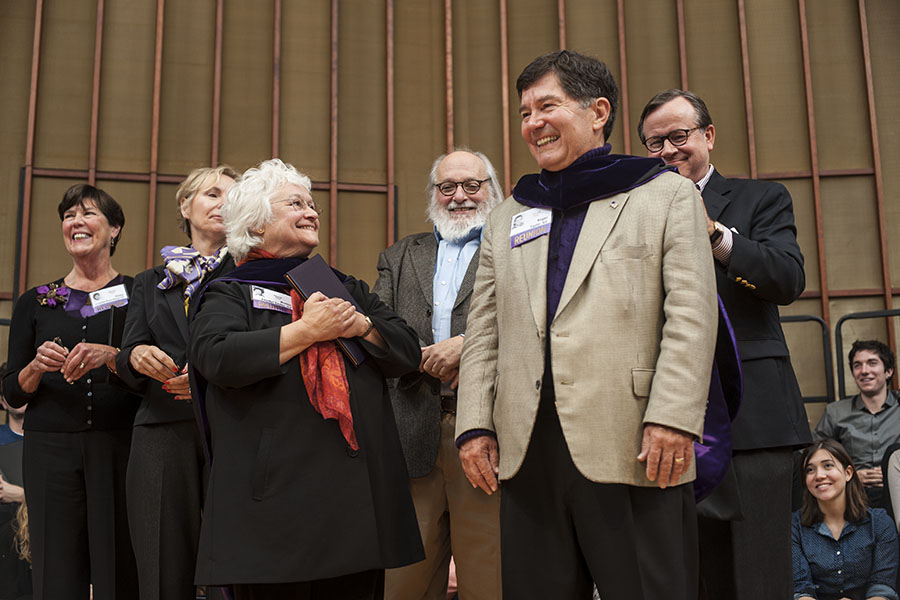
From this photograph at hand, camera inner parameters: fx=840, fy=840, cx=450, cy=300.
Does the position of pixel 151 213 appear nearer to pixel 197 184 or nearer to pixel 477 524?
pixel 197 184

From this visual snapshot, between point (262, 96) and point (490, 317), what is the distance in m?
4.26

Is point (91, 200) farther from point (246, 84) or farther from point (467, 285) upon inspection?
point (246, 84)

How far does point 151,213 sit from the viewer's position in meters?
5.19

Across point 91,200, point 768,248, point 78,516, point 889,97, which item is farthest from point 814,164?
point 78,516

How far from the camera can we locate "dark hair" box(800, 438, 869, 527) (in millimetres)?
3324

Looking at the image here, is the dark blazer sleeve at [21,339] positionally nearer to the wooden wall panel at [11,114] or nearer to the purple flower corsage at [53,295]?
the purple flower corsage at [53,295]

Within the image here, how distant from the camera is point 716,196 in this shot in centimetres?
205

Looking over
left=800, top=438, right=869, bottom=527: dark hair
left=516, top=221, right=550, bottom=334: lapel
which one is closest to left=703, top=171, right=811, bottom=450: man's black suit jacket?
left=516, top=221, right=550, bottom=334: lapel

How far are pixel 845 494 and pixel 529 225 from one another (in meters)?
2.41

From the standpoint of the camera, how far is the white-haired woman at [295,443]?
165 cm

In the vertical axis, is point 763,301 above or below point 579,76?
below

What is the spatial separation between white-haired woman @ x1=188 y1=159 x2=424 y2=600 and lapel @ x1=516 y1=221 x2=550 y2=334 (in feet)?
1.36

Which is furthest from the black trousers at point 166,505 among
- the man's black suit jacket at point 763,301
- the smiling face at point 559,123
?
the man's black suit jacket at point 763,301

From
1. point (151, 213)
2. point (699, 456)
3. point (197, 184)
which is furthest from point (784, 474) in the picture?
point (151, 213)
